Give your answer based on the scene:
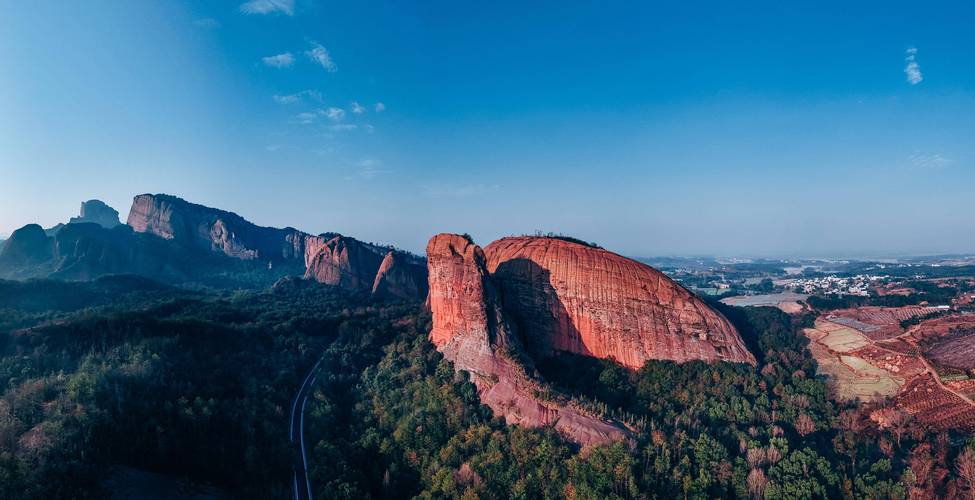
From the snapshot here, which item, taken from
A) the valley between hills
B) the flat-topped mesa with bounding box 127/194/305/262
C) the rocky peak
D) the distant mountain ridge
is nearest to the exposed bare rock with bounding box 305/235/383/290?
the distant mountain ridge

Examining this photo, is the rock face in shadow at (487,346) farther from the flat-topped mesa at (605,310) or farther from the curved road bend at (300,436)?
the curved road bend at (300,436)

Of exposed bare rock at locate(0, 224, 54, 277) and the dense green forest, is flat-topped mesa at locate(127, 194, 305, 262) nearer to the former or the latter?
exposed bare rock at locate(0, 224, 54, 277)

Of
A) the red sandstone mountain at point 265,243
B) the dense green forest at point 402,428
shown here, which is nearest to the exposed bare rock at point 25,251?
the red sandstone mountain at point 265,243

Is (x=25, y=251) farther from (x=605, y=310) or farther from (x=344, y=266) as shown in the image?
(x=605, y=310)

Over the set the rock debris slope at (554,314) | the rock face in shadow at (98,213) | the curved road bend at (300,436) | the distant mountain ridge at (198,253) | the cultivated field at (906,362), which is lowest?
the curved road bend at (300,436)

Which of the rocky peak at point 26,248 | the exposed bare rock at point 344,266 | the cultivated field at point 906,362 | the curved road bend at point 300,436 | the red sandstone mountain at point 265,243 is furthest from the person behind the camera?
the rocky peak at point 26,248

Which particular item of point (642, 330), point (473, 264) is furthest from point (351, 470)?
point (642, 330)
